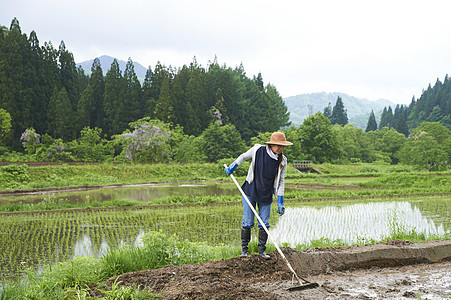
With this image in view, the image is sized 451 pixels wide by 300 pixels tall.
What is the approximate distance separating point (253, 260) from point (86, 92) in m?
47.8

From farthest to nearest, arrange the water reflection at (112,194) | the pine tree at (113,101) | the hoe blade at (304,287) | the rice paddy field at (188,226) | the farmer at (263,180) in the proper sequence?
the pine tree at (113,101), the water reflection at (112,194), the rice paddy field at (188,226), the farmer at (263,180), the hoe blade at (304,287)

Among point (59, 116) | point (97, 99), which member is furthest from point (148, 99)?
point (59, 116)

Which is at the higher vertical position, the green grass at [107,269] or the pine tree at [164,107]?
the pine tree at [164,107]

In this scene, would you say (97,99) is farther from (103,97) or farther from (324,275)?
(324,275)

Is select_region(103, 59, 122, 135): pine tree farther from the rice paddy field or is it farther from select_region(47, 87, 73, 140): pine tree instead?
the rice paddy field

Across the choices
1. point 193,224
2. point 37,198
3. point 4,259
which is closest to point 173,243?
point 4,259

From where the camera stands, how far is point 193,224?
1015cm

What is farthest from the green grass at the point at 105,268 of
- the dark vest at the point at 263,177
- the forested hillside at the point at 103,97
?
the forested hillside at the point at 103,97

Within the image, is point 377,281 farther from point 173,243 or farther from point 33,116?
point 33,116

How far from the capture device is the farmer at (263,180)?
498 centimetres

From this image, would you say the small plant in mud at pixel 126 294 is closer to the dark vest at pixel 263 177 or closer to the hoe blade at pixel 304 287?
the hoe blade at pixel 304 287

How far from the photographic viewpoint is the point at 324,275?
489 cm

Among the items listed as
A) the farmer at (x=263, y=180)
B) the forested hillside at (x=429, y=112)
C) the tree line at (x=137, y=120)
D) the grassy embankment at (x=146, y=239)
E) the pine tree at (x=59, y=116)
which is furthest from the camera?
the forested hillside at (x=429, y=112)

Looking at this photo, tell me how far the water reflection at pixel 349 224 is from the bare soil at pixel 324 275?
3.72ft
